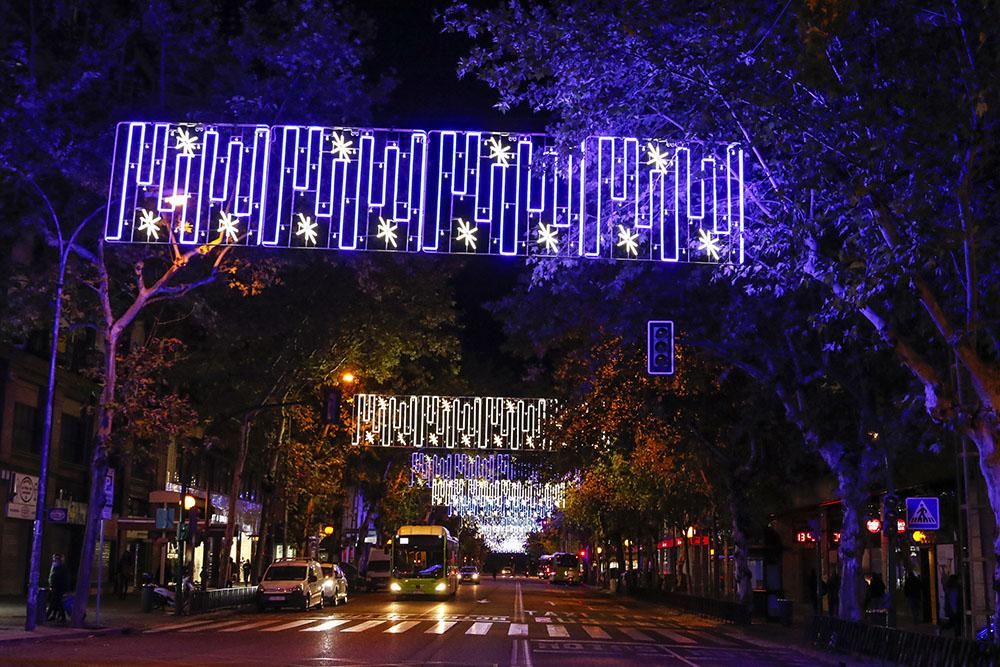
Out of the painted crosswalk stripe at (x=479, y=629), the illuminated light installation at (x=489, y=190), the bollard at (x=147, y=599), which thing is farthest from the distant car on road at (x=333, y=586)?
the illuminated light installation at (x=489, y=190)

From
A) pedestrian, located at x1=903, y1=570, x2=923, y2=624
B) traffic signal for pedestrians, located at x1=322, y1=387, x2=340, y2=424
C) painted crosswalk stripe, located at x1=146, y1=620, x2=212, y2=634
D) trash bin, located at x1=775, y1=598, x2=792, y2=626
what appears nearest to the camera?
painted crosswalk stripe, located at x1=146, y1=620, x2=212, y2=634

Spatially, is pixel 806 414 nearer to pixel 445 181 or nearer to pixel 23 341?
pixel 445 181

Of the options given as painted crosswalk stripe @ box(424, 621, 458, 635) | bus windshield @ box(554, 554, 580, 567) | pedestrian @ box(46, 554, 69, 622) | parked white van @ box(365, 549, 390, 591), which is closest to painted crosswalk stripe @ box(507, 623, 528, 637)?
painted crosswalk stripe @ box(424, 621, 458, 635)

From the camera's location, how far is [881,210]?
46.9ft

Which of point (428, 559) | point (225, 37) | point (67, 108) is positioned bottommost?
point (428, 559)

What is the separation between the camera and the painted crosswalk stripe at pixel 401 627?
25552 mm

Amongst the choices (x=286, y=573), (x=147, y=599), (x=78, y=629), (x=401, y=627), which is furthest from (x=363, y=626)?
(x=286, y=573)

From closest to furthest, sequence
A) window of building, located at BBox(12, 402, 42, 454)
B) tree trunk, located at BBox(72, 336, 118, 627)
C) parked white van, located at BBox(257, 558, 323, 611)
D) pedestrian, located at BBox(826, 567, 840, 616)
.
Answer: tree trunk, located at BBox(72, 336, 118, 627)
pedestrian, located at BBox(826, 567, 840, 616)
window of building, located at BBox(12, 402, 42, 454)
parked white van, located at BBox(257, 558, 323, 611)

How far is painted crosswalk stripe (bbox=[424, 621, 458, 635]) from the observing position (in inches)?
1001

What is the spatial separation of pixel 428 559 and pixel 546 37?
36316 millimetres

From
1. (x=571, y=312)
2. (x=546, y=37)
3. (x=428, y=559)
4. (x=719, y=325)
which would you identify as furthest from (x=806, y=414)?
(x=428, y=559)

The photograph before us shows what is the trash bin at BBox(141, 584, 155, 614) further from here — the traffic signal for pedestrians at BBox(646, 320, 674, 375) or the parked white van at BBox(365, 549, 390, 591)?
the parked white van at BBox(365, 549, 390, 591)

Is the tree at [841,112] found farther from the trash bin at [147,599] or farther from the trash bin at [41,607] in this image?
the trash bin at [147,599]

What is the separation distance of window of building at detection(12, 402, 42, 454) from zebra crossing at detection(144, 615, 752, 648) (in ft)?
34.8
